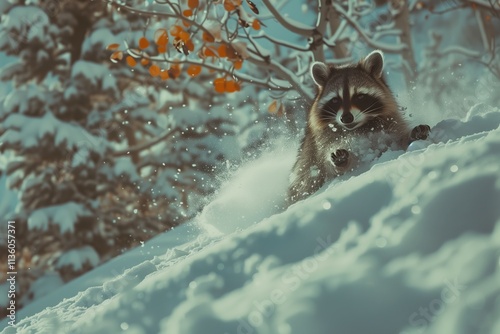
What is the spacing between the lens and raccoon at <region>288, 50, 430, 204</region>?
16.2 feet

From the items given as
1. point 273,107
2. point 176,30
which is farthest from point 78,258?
point 176,30

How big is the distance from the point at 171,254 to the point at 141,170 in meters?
11.1

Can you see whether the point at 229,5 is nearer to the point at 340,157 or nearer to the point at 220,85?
the point at 220,85

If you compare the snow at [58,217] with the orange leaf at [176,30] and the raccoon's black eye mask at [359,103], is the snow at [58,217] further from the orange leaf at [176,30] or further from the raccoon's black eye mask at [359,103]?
the raccoon's black eye mask at [359,103]

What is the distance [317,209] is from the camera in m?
2.98

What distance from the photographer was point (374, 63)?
5422 millimetres

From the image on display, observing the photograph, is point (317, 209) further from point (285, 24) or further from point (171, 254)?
point (285, 24)

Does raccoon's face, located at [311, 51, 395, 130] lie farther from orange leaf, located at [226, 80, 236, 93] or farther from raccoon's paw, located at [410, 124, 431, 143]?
orange leaf, located at [226, 80, 236, 93]

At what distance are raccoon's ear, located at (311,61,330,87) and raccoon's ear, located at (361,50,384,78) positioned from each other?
37 cm

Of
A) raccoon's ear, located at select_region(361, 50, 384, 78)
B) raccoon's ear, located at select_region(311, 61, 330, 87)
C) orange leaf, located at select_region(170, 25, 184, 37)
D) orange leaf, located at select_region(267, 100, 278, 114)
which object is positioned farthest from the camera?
orange leaf, located at select_region(267, 100, 278, 114)

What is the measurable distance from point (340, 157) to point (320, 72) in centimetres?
115

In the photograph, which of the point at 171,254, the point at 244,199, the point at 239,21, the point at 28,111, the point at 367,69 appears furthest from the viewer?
the point at 28,111

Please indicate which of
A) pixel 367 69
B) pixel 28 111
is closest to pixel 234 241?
pixel 367 69

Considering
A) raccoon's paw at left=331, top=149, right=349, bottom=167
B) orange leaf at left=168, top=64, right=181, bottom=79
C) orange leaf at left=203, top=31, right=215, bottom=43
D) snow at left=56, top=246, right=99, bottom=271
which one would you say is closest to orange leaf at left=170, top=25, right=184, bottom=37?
orange leaf at left=203, top=31, right=215, bottom=43
